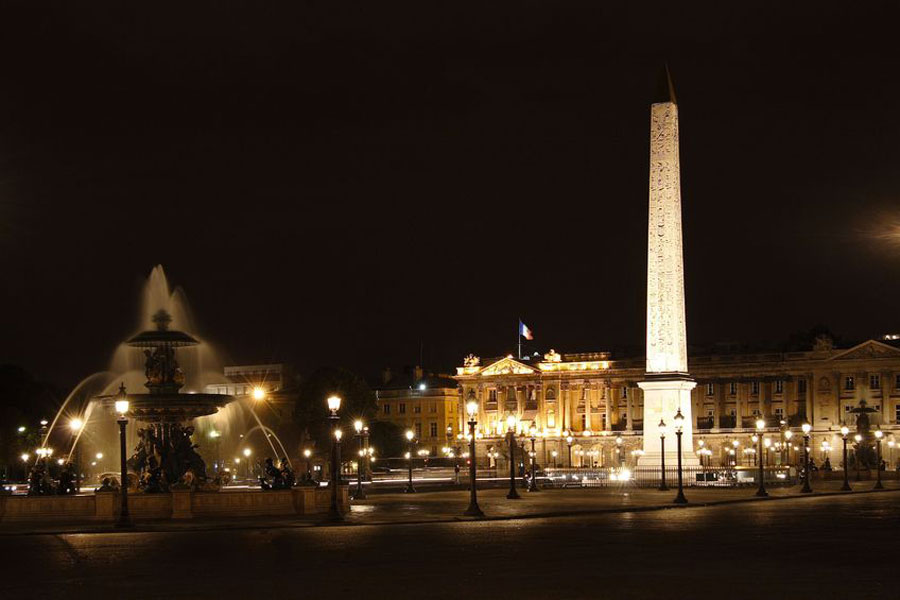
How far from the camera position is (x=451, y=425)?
16088 cm

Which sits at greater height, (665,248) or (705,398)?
(665,248)

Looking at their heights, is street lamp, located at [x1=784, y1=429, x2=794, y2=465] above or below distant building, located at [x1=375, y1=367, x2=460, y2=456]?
below

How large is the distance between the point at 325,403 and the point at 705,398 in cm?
5134

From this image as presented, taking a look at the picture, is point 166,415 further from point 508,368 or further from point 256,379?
point 256,379

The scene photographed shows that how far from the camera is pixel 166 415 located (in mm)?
38375

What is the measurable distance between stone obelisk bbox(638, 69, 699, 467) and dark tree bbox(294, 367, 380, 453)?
124 ft

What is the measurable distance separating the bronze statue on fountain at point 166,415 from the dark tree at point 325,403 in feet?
198

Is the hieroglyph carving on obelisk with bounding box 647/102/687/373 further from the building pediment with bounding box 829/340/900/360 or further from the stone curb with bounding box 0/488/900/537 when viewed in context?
the building pediment with bounding box 829/340/900/360

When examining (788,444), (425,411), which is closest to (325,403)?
(788,444)

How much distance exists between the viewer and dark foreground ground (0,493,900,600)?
59.4 feet

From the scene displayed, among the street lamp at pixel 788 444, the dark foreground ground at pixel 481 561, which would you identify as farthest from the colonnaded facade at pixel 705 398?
the dark foreground ground at pixel 481 561

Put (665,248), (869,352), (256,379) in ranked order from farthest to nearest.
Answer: (256,379)
(869,352)
(665,248)

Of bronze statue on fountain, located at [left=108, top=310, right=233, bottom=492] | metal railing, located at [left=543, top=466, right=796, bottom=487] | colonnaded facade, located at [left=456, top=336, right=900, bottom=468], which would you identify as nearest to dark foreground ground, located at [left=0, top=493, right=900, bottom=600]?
bronze statue on fountain, located at [left=108, top=310, right=233, bottom=492]

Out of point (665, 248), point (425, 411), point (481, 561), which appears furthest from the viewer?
point (425, 411)
